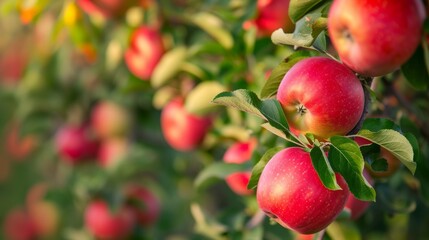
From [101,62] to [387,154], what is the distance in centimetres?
111

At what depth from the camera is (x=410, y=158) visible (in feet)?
2.71

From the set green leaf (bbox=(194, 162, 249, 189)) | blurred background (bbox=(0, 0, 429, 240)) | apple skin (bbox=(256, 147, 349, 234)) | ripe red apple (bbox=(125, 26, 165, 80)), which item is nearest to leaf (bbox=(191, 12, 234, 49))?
blurred background (bbox=(0, 0, 429, 240))

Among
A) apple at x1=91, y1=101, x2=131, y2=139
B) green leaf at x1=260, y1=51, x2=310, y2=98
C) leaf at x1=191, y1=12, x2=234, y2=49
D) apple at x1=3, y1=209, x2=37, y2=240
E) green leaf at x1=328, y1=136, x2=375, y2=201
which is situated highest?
green leaf at x1=260, y1=51, x2=310, y2=98

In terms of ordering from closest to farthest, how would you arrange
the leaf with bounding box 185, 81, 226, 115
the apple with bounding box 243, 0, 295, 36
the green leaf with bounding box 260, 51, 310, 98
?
the green leaf with bounding box 260, 51, 310, 98, the apple with bounding box 243, 0, 295, 36, the leaf with bounding box 185, 81, 226, 115

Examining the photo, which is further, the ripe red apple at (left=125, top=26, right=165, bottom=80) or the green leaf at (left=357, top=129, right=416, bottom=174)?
the ripe red apple at (left=125, top=26, right=165, bottom=80)

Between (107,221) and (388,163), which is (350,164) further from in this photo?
(107,221)

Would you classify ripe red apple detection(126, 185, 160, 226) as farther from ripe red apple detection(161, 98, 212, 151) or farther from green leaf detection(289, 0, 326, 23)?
green leaf detection(289, 0, 326, 23)

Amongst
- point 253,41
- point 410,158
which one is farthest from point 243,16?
point 410,158

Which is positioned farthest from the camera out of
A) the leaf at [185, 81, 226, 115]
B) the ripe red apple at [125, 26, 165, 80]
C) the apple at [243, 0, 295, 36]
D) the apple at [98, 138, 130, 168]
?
the apple at [98, 138, 130, 168]

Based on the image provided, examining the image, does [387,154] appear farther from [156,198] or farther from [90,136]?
[90,136]

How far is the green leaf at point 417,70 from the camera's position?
933 millimetres

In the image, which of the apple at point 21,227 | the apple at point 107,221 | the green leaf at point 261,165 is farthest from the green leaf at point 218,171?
the apple at point 21,227

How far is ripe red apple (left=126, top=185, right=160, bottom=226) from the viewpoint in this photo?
2059 mm

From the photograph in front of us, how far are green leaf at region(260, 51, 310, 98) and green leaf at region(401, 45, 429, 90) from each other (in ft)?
0.39
